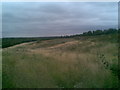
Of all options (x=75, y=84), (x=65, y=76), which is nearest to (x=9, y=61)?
(x=65, y=76)

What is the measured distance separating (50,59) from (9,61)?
2.44 metres

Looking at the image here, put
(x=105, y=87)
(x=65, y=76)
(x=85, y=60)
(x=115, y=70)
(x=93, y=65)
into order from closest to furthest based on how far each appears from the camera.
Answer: (x=105, y=87) < (x=115, y=70) < (x=65, y=76) < (x=93, y=65) < (x=85, y=60)

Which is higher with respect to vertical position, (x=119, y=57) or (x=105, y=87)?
(x=119, y=57)

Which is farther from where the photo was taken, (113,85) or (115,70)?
(115,70)

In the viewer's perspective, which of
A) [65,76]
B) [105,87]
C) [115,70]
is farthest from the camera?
[65,76]

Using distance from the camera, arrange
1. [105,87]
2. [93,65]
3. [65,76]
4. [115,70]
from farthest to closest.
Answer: [93,65] < [65,76] < [115,70] < [105,87]

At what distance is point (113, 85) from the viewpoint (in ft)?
29.1

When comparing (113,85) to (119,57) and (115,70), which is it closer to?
(115,70)

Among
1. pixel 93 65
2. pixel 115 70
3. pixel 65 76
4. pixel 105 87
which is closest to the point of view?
pixel 105 87

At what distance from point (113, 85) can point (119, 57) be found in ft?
4.52

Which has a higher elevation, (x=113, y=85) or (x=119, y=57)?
(x=119, y=57)

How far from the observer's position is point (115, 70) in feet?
31.0

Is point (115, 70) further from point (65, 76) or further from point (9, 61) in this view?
point (9, 61)

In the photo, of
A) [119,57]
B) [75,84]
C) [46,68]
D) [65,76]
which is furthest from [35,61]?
[119,57]
